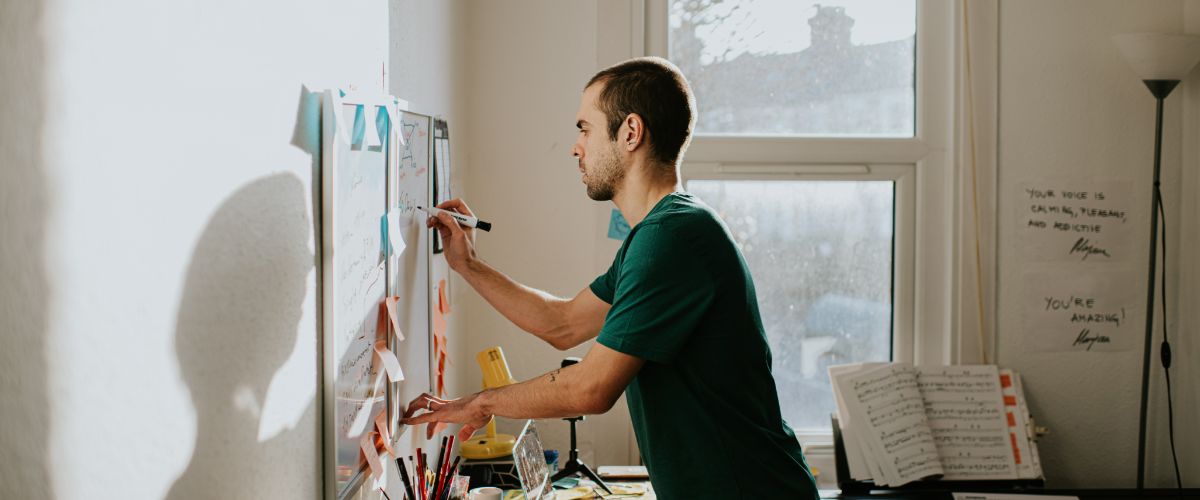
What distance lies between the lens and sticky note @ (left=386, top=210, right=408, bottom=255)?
1517 millimetres

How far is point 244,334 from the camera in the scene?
3.12 ft

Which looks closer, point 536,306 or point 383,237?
point 383,237

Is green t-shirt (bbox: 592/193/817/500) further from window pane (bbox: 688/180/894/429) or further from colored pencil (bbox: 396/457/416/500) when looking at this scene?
window pane (bbox: 688/180/894/429)

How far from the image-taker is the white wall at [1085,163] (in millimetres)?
2879

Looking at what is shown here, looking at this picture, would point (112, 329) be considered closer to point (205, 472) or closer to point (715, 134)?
point (205, 472)

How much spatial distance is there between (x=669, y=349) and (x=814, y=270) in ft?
5.19

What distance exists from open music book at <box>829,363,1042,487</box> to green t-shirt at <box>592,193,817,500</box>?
1122 mm

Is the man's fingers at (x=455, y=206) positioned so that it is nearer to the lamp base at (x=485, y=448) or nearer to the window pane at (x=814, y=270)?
the lamp base at (x=485, y=448)

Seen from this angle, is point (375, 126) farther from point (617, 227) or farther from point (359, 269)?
point (617, 227)

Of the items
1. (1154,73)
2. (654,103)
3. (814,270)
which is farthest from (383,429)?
(1154,73)

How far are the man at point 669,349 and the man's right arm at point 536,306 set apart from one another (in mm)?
396

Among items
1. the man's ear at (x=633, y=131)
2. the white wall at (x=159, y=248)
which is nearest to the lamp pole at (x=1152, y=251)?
the man's ear at (x=633, y=131)

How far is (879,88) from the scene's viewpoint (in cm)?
292

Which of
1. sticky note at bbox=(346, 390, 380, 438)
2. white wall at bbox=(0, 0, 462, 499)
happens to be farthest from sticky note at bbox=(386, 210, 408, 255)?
white wall at bbox=(0, 0, 462, 499)
